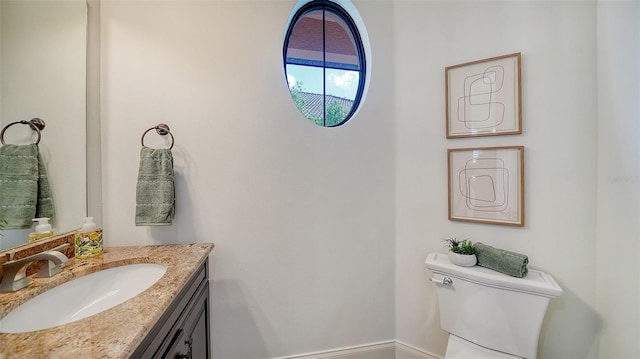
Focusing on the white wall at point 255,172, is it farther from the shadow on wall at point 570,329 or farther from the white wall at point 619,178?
the white wall at point 619,178

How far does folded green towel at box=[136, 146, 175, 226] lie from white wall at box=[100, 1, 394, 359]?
116 mm

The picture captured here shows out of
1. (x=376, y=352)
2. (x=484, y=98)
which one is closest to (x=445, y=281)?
(x=376, y=352)

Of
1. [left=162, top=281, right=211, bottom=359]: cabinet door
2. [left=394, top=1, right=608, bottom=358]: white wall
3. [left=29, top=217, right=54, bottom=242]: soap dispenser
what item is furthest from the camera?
[left=394, top=1, right=608, bottom=358]: white wall

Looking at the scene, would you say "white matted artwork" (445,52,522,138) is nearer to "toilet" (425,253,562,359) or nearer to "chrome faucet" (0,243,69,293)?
"toilet" (425,253,562,359)

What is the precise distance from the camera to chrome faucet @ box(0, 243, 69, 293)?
27.5 inches

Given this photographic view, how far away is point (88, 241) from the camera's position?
102 centimetres

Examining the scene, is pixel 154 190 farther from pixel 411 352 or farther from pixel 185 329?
pixel 411 352

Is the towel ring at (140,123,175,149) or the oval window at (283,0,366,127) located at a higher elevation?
the oval window at (283,0,366,127)

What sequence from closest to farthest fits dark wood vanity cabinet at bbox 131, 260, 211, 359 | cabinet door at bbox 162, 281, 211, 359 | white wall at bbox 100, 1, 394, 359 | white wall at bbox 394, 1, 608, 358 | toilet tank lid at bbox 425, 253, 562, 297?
dark wood vanity cabinet at bbox 131, 260, 211, 359 → cabinet door at bbox 162, 281, 211, 359 → toilet tank lid at bbox 425, 253, 562, 297 → white wall at bbox 394, 1, 608, 358 → white wall at bbox 100, 1, 394, 359

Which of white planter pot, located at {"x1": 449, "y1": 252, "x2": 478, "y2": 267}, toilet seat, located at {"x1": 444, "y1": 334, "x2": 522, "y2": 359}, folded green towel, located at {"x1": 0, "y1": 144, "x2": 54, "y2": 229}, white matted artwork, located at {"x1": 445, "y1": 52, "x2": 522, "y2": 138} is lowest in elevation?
toilet seat, located at {"x1": 444, "y1": 334, "x2": 522, "y2": 359}

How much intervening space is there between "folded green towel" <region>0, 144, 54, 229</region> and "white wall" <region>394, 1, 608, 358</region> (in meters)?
1.83

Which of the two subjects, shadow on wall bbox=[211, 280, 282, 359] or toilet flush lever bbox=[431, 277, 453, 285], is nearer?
toilet flush lever bbox=[431, 277, 453, 285]

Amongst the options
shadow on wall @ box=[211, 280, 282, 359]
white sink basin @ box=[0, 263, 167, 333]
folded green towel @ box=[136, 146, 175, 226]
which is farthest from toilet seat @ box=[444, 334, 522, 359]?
folded green towel @ box=[136, 146, 175, 226]

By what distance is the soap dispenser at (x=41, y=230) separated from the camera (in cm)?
91
